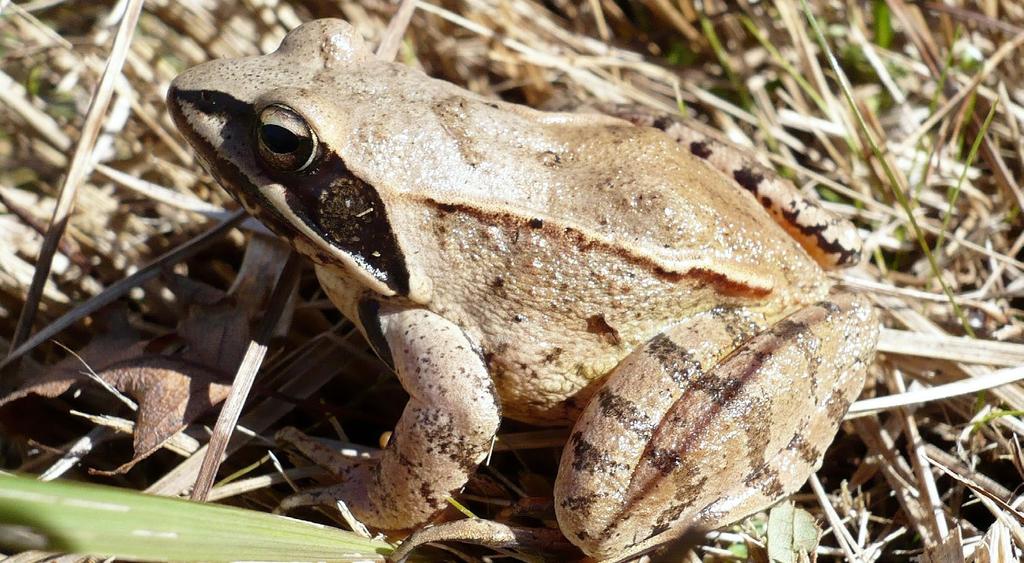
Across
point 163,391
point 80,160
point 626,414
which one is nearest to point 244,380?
point 163,391

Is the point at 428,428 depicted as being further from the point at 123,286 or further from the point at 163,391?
the point at 123,286

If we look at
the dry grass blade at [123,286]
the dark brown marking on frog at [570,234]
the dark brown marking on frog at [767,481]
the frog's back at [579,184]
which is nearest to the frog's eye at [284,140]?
the frog's back at [579,184]

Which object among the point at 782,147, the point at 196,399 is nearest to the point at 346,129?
the point at 196,399

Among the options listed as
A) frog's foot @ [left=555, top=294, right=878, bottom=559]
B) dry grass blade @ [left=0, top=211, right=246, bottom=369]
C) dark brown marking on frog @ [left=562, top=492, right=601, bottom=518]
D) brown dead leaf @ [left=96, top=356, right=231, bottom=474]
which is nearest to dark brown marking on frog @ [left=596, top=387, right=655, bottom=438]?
frog's foot @ [left=555, top=294, right=878, bottom=559]

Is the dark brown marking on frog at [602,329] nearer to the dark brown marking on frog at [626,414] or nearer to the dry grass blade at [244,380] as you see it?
the dark brown marking on frog at [626,414]

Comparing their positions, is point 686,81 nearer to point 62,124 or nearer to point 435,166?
point 435,166

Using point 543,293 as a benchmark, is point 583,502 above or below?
below

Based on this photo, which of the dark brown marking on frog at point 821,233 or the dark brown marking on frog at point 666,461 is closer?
the dark brown marking on frog at point 666,461
